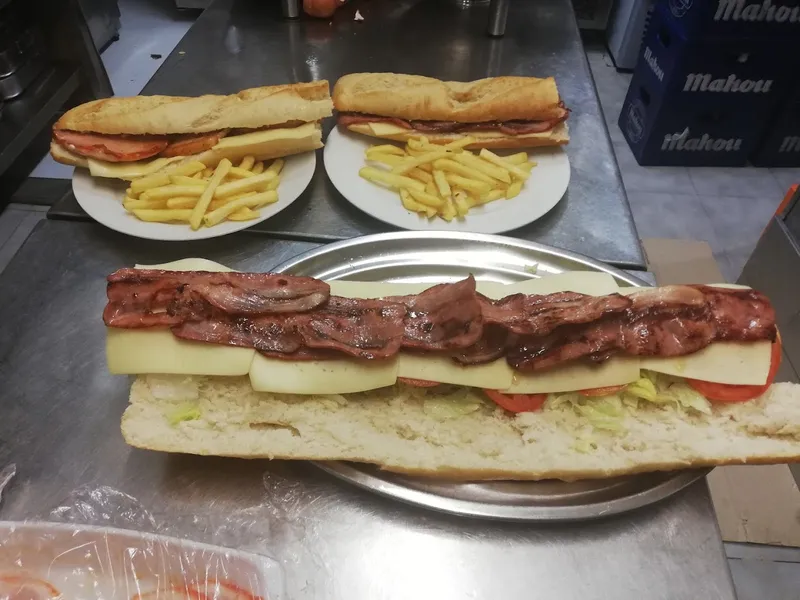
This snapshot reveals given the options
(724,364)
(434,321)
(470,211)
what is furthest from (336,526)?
(470,211)

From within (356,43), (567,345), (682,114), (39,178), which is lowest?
(39,178)

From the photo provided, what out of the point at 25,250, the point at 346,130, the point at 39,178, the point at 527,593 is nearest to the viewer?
the point at 527,593

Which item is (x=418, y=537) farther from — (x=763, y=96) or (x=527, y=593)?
(x=763, y=96)

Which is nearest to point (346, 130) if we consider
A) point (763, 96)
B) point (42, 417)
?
point (42, 417)

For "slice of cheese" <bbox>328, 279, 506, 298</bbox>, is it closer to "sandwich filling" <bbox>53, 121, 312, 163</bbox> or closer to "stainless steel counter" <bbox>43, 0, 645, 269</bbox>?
"stainless steel counter" <bbox>43, 0, 645, 269</bbox>

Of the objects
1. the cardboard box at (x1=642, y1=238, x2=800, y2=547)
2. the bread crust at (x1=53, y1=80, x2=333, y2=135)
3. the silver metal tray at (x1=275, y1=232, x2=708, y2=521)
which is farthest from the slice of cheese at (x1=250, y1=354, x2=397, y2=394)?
the cardboard box at (x1=642, y1=238, x2=800, y2=547)

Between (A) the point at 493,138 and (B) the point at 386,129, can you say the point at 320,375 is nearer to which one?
(B) the point at 386,129
